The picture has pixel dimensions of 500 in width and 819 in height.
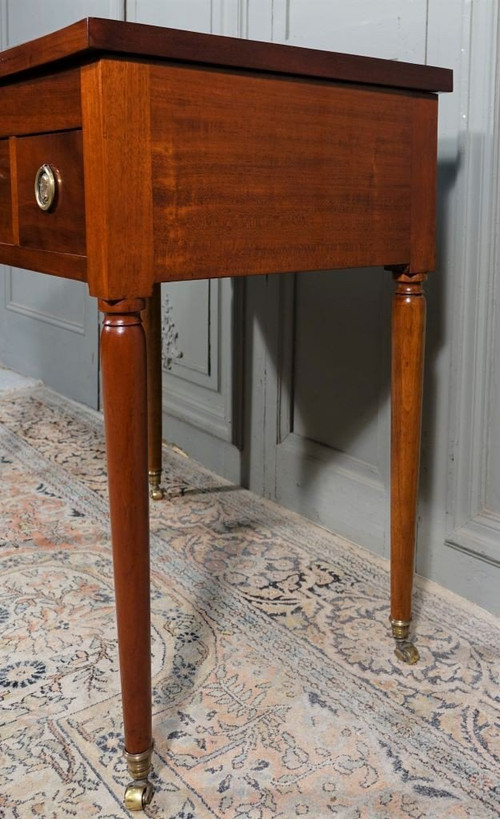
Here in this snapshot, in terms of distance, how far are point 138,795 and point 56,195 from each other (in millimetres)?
581

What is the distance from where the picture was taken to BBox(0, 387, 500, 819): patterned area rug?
2.99 ft

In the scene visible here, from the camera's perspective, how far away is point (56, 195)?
885 millimetres

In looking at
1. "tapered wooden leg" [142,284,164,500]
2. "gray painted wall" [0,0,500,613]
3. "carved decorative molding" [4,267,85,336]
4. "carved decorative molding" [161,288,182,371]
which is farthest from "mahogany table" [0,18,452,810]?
"carved decorative molding" [4,267,85,336]

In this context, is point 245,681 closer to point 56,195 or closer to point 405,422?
point 405,422

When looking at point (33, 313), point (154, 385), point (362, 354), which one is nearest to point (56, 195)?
point (362, 354)

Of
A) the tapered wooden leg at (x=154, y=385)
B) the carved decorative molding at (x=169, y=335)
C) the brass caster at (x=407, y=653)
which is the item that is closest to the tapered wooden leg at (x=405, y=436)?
the brass caster at (x=407, y=653)

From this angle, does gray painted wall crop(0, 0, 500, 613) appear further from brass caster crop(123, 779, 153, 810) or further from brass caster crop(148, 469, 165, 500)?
brass caster crop(123, 779, 153, 810)

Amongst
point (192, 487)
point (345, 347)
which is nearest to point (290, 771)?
point (345, 347)

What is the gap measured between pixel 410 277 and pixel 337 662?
485 mm

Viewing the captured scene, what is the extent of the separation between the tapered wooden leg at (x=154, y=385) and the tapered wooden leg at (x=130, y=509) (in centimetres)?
76

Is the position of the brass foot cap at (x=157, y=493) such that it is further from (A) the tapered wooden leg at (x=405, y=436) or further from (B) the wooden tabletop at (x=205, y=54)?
(B) the wooden tabletop at (x=205, y=54)

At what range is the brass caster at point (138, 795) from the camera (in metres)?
0.88

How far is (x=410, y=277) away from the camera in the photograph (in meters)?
1.10

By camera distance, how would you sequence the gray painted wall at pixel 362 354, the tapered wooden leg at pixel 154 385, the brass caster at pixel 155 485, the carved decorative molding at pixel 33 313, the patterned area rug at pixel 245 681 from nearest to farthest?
the patterned area rug at pixel 245 681, the gray painted wall at pixel 362 354, the tapered wooden leg at pixel 154 385, the brass caster at pixel 155 485, the carved decorative molding at pixel 33 313
